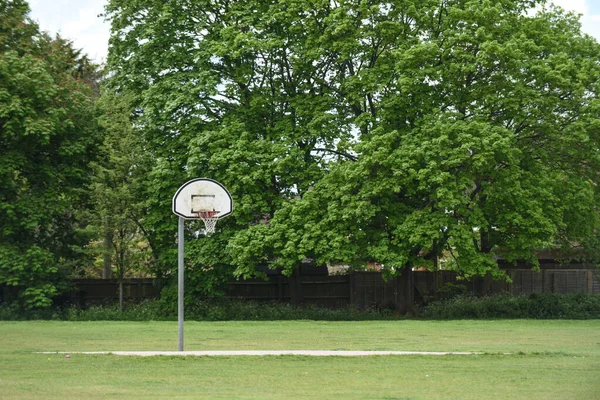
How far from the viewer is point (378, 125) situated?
37625mm

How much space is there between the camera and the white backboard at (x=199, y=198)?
21.7m

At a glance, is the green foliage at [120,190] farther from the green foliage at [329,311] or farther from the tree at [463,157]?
the tree at [463,157]

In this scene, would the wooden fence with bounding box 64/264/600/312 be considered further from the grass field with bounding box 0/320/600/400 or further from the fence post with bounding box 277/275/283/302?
the grass field with bounding box 0/320/600/400

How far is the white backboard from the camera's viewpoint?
71.1ft

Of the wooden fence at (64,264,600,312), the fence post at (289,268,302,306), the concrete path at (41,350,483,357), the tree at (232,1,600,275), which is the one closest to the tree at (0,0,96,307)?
the wooden fence at (64,264,600,312)

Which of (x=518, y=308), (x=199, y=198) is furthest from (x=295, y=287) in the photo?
(x=199, y=198)

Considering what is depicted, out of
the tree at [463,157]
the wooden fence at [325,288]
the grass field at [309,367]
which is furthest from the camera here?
the wooden fence at [325,288]

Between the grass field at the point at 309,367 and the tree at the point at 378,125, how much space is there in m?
8.68

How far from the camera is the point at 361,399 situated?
12.4 meters

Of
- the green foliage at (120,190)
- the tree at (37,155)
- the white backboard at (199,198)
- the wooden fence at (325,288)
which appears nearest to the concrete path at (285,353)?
the white backboard at (199,198)

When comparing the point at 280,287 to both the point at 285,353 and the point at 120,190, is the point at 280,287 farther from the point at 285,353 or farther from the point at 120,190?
the point at 285,353

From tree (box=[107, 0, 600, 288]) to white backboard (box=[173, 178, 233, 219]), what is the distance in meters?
14.2

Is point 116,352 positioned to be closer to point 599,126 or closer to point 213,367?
point 213,367

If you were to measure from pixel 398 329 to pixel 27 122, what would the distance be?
698 inches
